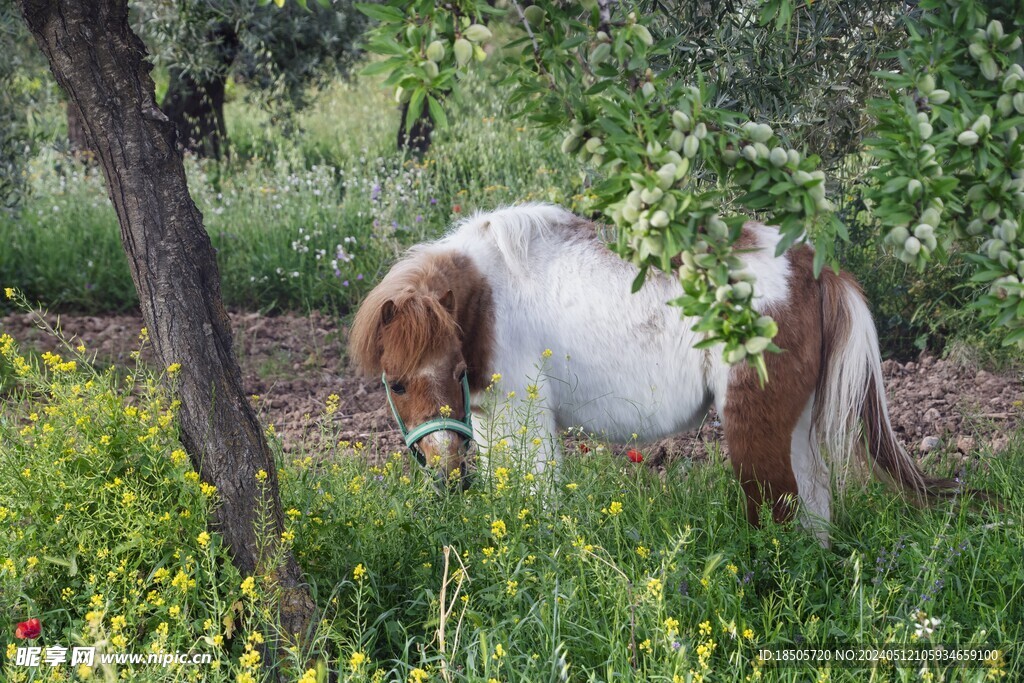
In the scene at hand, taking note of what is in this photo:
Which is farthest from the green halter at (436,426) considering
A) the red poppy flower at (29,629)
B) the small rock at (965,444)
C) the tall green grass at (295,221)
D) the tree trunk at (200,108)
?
the tree trunk at (200,108)

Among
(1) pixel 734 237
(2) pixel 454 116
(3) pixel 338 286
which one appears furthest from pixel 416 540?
(2) pixel 454 116

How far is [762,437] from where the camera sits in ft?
10.6

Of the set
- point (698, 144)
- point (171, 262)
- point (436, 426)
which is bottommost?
point (436, 426)

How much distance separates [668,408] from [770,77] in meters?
1.31

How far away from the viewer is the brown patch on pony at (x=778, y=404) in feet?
10.6

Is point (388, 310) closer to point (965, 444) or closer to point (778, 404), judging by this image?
point (778, 404)

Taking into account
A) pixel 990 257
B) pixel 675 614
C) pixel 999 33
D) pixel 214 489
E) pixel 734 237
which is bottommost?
pixel 675 614

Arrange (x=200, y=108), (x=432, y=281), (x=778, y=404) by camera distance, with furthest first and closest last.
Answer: (x=200, y=108) < (x=432, y=281) < (x=778, y=404)

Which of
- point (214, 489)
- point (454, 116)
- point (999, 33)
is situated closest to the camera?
point (999, 33)

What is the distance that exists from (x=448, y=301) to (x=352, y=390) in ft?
7.59

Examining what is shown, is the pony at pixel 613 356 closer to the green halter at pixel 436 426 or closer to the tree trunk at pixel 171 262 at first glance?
the green halter at pixel 436 426

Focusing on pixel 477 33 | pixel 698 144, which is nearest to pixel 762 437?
pixel 698 144

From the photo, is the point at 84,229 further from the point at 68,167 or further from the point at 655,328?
the point at 655,328

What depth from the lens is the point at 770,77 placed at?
12.0ft
